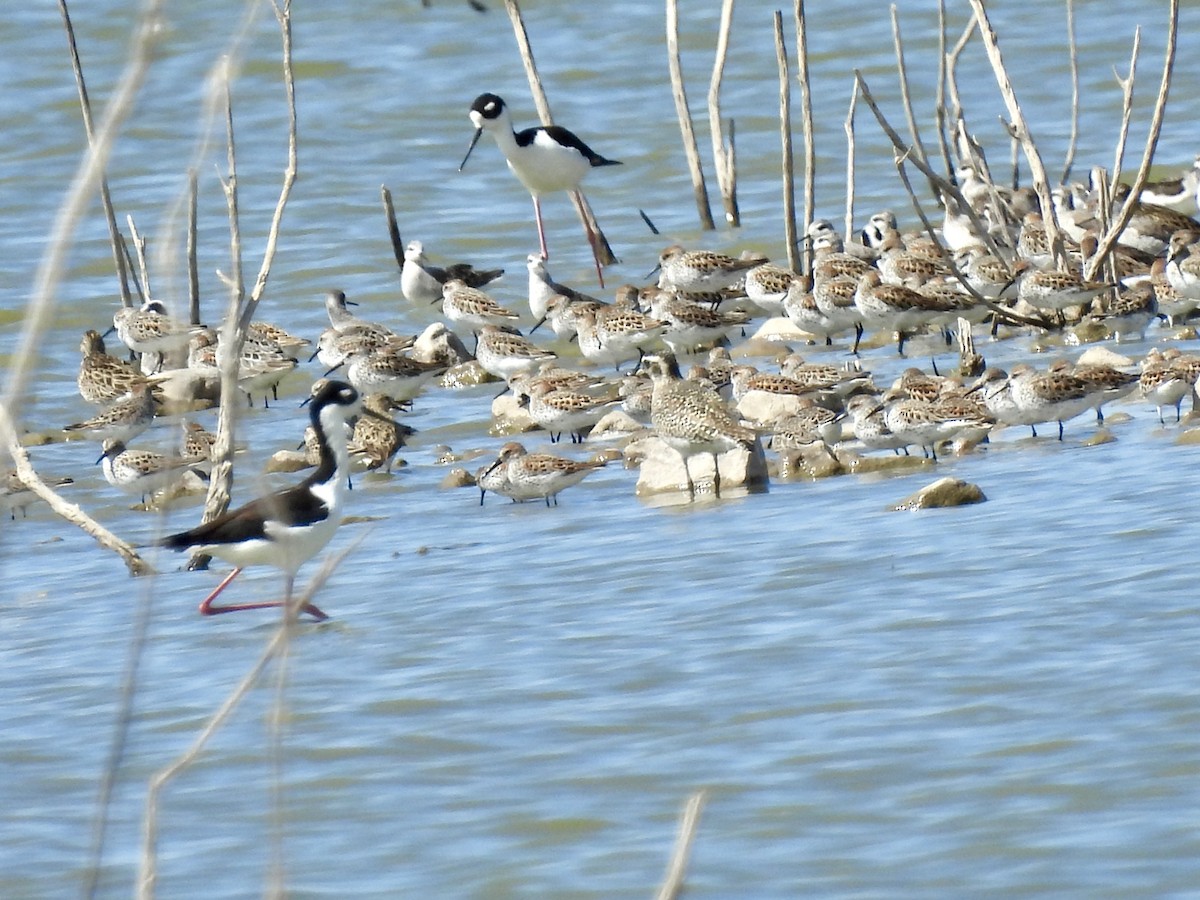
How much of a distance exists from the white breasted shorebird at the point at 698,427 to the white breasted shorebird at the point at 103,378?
16.3 feet

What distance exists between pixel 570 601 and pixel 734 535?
121 cm

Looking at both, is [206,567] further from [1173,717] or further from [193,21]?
[193,21]

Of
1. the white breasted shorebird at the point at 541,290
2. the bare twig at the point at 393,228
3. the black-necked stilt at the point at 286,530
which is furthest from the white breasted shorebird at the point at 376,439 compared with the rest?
the bare twig at the point at 393,228

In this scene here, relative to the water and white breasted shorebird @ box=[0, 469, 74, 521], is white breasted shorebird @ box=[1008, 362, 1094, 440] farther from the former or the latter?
white breasted shorebird @ box=[0, 469, 74, 521]

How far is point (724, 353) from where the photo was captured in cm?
1389

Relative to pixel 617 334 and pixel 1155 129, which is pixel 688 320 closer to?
pixel 617 334

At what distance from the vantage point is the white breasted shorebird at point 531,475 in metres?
10.3

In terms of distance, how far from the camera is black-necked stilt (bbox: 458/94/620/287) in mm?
18266

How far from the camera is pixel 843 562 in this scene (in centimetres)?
797

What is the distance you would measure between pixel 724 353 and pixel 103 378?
4.21 meters

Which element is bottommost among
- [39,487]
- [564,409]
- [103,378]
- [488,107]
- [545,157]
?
[103,378]

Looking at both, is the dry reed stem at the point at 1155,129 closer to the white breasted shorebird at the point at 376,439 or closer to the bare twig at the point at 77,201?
the white breasted shorebird at the point at 376,439

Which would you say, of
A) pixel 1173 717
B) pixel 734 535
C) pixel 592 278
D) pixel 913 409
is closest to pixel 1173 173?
pixel 592 278

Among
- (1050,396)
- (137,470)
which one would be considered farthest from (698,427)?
(137,470)
